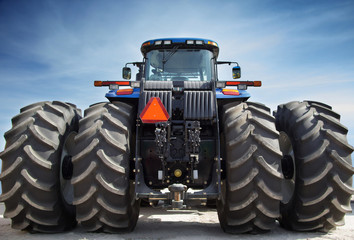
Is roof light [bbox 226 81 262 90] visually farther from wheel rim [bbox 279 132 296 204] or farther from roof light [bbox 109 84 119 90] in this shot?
roof light [bbox 109 84 119 90]

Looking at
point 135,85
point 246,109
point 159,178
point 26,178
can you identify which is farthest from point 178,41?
point 26,178

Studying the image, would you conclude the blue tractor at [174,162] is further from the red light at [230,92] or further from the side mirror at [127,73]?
the side mirror at [127,73]

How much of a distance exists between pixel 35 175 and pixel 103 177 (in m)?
0.99

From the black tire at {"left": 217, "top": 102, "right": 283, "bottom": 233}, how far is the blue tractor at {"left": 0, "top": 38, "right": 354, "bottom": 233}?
1cm

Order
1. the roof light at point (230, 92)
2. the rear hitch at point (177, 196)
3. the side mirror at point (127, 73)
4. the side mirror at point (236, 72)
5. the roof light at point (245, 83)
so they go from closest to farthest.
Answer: the rear hitch at point (177, 196), the roof light at point (230, 92), the roof light at point (245, 83), the side mirror at point (236, 72), the side mirror at point (127, 73)

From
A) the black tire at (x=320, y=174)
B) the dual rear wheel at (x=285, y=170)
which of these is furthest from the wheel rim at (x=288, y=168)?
the black tire at (x=320, y=174)

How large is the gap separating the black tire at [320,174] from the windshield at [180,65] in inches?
80.9

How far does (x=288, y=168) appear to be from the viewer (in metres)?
5.22

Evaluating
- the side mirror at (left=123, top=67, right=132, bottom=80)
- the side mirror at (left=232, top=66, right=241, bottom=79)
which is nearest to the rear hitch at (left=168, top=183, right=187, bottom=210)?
the side mirror at (left=232, top=66, right=241, bottom=79)

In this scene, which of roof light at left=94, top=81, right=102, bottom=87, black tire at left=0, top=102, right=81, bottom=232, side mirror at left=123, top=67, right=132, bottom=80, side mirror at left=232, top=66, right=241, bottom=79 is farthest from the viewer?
side mirror at left=123, top=67, right=132, bottom=80

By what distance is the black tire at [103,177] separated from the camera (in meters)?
4.25

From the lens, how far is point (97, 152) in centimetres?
426

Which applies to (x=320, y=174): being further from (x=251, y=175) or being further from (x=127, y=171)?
(x=127, y=171)

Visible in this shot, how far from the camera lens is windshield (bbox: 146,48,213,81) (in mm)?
6254
